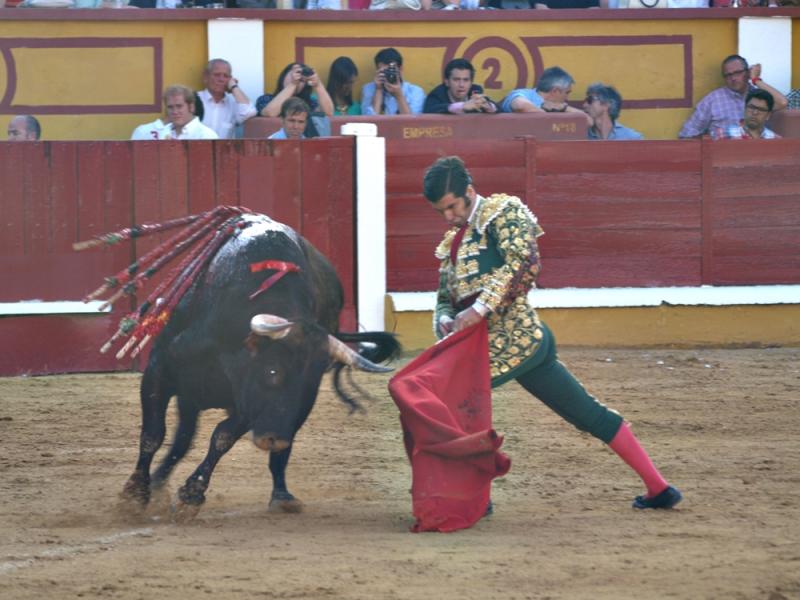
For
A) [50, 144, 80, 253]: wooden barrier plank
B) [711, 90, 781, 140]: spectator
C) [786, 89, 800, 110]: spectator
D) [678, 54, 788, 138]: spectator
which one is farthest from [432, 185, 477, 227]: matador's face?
[786, 89, 800, 110]: spectator

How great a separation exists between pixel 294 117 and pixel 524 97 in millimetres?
1482

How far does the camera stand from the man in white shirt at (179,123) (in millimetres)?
7578

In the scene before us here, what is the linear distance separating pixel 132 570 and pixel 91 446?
2.02 metres

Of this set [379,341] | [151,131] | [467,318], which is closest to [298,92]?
[151,131]

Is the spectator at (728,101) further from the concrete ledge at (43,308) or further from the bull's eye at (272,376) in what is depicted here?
the bull's eye at (272,376)

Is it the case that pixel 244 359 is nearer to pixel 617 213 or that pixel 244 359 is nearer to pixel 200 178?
pixel 200 178

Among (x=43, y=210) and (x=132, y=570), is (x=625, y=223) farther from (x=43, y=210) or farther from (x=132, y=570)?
(x=132, y=570)

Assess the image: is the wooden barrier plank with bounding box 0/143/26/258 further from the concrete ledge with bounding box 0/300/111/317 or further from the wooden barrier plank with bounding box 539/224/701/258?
the wooden barrier plank with bounding box 539/224/701/258

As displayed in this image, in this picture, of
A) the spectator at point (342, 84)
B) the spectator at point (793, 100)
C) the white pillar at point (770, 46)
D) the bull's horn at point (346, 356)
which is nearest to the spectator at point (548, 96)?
the spectator at point (342, 84)

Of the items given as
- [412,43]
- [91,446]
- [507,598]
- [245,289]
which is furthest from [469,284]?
[412,43]

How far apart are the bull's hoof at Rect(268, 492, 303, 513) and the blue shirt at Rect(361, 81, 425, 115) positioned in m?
4.04

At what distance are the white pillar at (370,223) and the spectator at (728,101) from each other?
2182mm

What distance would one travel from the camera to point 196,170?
7379 millimetres

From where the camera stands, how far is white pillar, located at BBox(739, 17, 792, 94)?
29.7 ft
